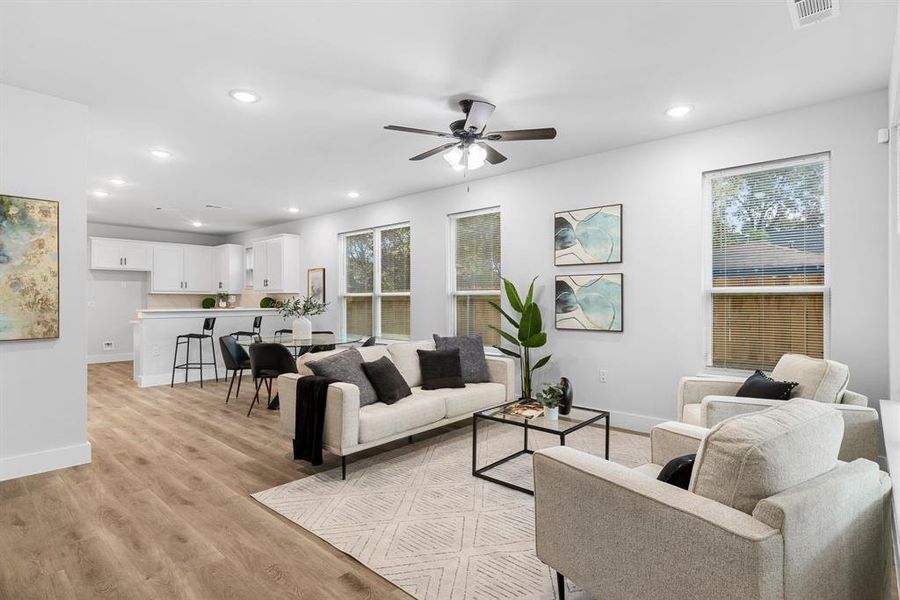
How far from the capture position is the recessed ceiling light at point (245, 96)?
3.31 metres

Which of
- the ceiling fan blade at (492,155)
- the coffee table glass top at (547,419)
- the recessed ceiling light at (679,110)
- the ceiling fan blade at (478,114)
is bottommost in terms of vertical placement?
the coffee table glass top at (547,419)

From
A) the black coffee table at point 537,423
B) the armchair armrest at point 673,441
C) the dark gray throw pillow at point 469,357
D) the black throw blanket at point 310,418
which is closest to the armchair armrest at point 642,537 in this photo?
the armchair armrest at point 673,441

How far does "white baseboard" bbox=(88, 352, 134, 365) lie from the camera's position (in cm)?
886

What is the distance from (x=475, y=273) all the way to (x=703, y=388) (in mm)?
2971

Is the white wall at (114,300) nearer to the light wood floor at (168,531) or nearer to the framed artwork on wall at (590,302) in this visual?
the light wood floor at (168,531)

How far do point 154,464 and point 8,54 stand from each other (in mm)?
2818

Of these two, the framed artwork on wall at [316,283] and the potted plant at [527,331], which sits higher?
the framed artwork on wall at [316,283]

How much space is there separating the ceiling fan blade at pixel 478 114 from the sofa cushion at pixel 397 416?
2133 millimetres

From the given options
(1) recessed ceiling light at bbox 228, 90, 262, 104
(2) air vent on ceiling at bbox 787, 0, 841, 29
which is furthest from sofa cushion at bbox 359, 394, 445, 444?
(2) air vent on ceiling at bbox 787, 0, 841, 29

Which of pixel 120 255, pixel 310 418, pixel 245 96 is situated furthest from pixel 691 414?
pixel 120 255

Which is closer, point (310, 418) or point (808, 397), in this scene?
point (808, 397)

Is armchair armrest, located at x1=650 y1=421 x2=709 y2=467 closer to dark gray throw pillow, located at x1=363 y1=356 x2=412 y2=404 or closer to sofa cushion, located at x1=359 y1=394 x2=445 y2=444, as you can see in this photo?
sofa cushion, located at x1=359 y1=394 x2=445 y2=444

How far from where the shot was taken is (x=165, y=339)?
6836 millimetres

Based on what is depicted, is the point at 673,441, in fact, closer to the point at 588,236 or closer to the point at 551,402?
the point at 551,402
